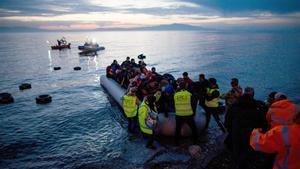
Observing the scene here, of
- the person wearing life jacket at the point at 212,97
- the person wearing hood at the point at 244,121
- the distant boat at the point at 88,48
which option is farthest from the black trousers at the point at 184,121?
the distant boat at the point at 88,48

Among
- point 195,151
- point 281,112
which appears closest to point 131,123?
point 195,151

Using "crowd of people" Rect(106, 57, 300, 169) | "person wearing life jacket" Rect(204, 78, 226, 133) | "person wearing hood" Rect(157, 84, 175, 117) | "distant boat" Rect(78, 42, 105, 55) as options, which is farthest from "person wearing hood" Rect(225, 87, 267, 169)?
"distant boat" Rect(78, 42, 105, 55)

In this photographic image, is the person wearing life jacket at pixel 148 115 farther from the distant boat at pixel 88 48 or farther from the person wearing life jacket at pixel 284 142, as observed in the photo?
the distant boat at pixel 88 48

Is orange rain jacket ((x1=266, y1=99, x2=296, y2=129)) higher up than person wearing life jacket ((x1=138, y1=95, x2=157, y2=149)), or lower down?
higher up

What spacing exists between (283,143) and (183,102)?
4480 millimetres

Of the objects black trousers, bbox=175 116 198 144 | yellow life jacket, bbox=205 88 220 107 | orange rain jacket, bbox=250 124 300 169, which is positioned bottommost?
black trousers, bbox=175 116 198 144

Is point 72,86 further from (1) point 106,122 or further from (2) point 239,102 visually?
(2) point 239,102

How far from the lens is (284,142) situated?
11.6ft

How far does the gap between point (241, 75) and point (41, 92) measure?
22209 millimetres

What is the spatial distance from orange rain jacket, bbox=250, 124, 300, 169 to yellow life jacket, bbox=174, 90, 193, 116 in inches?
162

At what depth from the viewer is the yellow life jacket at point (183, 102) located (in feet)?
25.9

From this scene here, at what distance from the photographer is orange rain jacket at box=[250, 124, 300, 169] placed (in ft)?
11.5

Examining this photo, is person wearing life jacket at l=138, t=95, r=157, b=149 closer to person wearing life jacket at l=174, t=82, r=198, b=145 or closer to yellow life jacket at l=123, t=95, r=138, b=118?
person wearing life jacket at l=174, t=82, r=198, b=145

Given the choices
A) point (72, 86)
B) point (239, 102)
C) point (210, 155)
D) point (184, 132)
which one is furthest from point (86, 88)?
point (239, 102)
